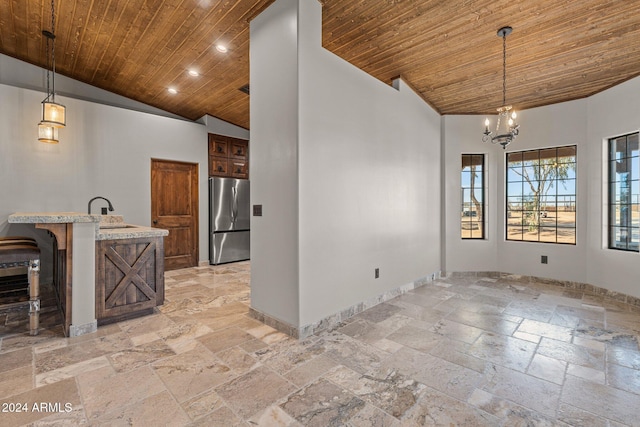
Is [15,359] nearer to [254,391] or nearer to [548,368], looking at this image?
[254,391]

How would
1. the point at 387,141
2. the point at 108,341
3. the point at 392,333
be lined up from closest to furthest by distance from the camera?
the point at 108,341 < the point at 392,333 < the point at 387,141

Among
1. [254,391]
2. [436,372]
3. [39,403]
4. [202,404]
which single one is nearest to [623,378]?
[436,372]

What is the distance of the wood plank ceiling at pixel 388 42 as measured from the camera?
282cm

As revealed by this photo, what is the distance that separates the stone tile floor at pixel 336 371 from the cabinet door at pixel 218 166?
3.36 m

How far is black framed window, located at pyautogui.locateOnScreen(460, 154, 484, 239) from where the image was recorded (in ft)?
17.6

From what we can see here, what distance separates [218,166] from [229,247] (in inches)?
67.7

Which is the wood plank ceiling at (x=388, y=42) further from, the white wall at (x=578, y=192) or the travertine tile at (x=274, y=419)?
the travertine tile at (x=274, y=419)

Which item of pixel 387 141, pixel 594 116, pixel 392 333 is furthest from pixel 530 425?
pixel 594 116

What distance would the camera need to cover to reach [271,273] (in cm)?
297

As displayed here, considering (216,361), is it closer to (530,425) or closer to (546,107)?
(530,425)

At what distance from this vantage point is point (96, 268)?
2814 mm

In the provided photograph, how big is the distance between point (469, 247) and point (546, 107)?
258 centimetres

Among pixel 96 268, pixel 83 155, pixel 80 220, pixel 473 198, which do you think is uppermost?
pixel 83 155

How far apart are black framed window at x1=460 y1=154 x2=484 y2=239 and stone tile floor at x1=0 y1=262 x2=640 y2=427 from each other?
6.86ft
